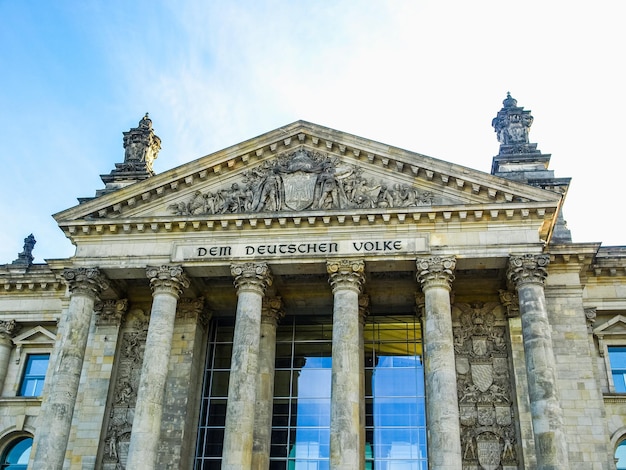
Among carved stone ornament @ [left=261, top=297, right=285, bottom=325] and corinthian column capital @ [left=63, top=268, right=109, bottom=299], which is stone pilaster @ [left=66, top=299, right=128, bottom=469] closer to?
corinthian column capital @ [left=63, top=268, right=109, bottom=299]

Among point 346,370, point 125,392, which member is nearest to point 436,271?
point 346,370

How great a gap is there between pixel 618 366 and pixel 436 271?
8695 millimetres

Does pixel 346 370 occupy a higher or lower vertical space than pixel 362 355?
lower

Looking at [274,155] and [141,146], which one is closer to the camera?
[274,155]

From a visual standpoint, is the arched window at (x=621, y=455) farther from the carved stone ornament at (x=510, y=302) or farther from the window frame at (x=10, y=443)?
the window frame at (x=10, y=443)

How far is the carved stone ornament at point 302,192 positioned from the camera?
2602 cm

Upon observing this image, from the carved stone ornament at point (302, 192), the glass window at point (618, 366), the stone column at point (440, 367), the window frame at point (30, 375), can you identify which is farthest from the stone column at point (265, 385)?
the glass window at point (618, 366)

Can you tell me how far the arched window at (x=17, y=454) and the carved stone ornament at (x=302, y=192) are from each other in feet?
38.7

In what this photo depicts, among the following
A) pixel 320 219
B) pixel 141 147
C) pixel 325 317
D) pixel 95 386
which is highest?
pixel 141 147

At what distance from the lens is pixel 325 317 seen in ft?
94.5

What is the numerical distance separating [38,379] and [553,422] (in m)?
21.1

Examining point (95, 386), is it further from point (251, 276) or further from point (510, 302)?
point (510, 302)

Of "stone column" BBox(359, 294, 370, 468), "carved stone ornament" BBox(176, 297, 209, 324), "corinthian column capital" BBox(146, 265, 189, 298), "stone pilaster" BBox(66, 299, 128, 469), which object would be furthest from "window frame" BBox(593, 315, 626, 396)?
"stone pilaster" BBox(66, 299, 128, 469)

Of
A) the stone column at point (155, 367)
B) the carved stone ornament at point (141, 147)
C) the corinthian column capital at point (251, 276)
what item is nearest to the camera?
the stone column at point (155, 367)
